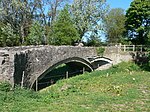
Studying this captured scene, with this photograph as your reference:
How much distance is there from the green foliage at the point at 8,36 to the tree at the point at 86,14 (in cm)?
862

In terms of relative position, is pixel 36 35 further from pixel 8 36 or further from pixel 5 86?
pixel 5 86

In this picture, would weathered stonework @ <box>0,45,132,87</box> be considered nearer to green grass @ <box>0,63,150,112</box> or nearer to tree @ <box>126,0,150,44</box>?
green grass @ <box>0,63,150,112</box>

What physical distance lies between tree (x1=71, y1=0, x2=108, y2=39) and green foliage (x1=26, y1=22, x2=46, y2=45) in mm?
5170

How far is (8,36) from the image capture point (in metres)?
39.4

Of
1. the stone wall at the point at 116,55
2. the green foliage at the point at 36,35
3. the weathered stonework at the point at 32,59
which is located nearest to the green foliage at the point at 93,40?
the green foliage at the point at 36,35

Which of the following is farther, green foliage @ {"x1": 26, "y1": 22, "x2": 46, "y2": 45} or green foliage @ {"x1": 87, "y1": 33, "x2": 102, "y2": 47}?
green foliage @ {"x1": 87, "y1": 33, "x2": 102, "y2": 47}

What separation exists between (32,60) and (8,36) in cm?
2233

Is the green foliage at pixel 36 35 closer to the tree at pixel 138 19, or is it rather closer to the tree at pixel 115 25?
the tree at pixel 138 19

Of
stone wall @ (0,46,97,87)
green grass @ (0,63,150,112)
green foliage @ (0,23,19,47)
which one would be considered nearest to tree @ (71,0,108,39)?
green foliage @ (0,23,19,47)

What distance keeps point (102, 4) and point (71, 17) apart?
17.3 feet

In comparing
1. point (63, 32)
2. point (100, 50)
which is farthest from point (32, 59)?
point (63, 32)

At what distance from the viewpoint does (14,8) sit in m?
38.8

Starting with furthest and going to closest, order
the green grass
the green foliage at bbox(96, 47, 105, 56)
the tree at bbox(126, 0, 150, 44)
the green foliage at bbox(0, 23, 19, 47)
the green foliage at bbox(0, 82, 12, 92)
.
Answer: the tree at bbox(126, 0, 150, 44), the green foliage at bbox(0, 23, 19, 47), the green foliage at bbox(96, 47, 105, 56), the green foliage at bbox(0, 82, 12, 92), the green grass

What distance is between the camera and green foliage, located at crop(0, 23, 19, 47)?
3941cm
